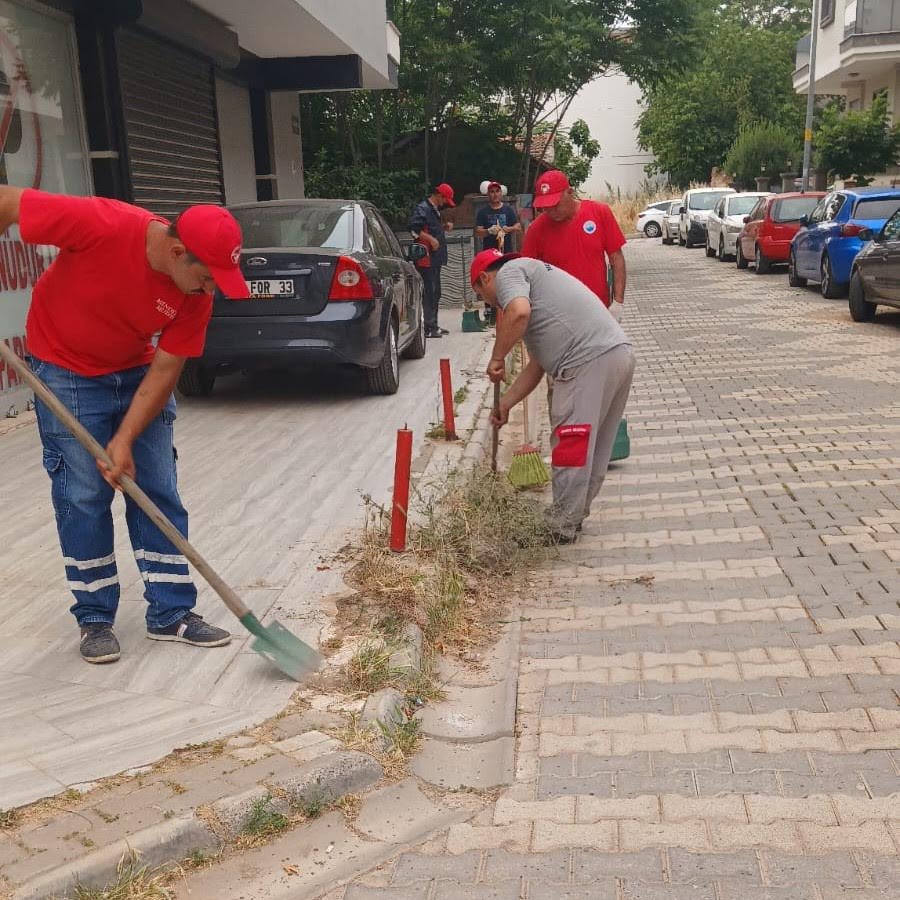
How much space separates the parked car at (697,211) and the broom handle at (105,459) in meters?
33.4

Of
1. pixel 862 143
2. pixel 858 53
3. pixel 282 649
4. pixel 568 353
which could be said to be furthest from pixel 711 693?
pixel 858 53

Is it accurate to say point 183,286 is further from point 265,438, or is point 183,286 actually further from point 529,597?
point 265,438

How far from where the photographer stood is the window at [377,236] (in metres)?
10.0

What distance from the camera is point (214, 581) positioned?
13.4 ft

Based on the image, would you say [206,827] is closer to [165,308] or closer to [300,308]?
[165,308]

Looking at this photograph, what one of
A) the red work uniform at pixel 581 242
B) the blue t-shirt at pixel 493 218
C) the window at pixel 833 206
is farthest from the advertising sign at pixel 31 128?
the window at pixel 833 206

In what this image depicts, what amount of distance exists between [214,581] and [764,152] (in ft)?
148

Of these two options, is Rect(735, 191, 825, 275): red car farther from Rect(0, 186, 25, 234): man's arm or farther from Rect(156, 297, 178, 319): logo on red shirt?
Rect(0, 186, 25, 234): man's arm

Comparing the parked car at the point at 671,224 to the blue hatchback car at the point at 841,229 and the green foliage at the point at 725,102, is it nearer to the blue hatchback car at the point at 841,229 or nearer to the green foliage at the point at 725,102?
the green foliage at the point at 725,102

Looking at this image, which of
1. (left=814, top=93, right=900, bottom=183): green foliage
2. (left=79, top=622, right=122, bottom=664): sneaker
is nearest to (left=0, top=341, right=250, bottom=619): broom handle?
(left=79, top=622, right=122, bottom=664): sneaker

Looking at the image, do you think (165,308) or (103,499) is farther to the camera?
(103,499)

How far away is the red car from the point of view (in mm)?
23172

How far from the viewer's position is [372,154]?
22.7 meters

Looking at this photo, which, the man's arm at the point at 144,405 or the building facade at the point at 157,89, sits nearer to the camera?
the man's arm at the point at 144,405
